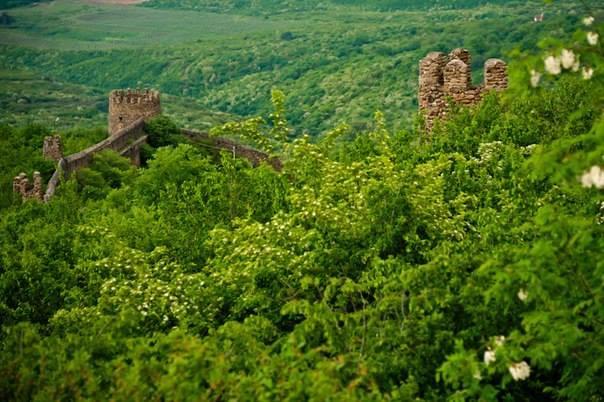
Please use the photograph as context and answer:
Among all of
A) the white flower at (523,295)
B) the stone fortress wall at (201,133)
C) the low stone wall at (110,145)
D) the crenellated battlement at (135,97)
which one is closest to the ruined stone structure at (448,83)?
the stone fortress wall at (201,133)

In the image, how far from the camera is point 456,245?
738 inches

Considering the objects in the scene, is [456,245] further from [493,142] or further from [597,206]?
[493,142]

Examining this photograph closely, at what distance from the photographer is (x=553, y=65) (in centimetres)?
1386

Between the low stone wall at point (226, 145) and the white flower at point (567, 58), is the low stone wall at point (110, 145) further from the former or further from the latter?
the white flower at point (567, 58)

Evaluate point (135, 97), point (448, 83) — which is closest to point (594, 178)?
point (448, 83)

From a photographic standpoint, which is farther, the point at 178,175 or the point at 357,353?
the point at 178,175

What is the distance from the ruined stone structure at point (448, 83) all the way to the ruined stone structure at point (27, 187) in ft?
66.7

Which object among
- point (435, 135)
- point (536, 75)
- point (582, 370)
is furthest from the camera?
point (435, 135)

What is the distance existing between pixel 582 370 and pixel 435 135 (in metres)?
15.2

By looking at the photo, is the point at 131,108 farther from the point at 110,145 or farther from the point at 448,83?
the point at 448,83

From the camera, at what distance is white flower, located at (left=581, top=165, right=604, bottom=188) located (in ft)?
43.0

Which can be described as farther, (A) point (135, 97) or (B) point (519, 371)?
(A) point (135, 97)

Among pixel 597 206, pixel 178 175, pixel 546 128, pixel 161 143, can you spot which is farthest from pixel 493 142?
pixel 161 143

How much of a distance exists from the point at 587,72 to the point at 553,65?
1.39ft
